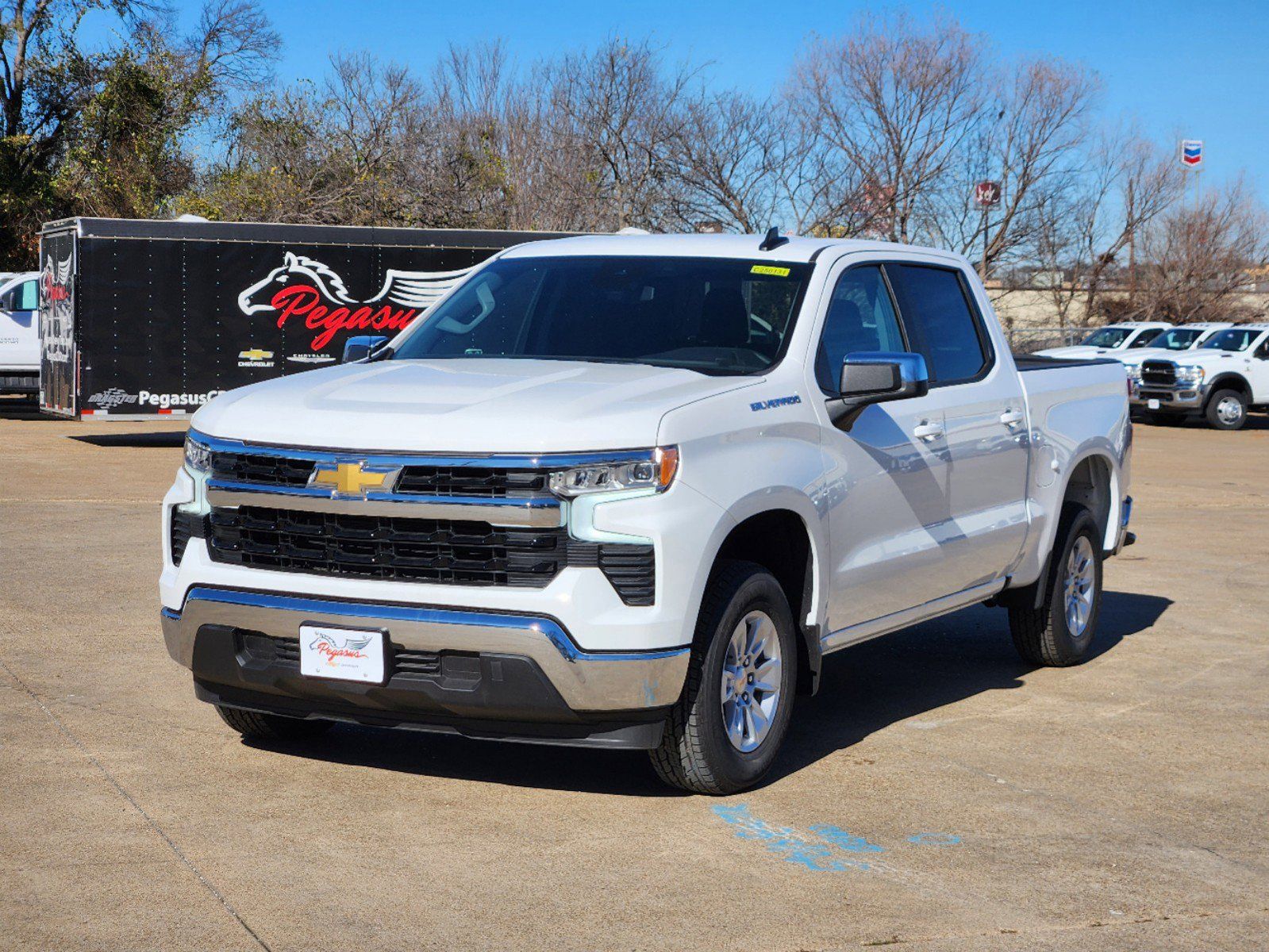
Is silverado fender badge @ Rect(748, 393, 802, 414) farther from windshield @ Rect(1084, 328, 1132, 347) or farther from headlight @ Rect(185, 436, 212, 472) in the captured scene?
windshield @ Rect(1084, 328, 1132, 347)

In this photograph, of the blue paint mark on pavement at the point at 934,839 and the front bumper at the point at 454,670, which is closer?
the front bumper at the point at 454,670

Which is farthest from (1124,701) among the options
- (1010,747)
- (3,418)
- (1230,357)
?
(1230,357)

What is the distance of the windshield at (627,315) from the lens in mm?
6152

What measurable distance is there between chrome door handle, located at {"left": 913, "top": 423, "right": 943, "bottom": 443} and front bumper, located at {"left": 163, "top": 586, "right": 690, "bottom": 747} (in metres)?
1.91

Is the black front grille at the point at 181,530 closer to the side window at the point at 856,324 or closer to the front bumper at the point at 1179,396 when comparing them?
the side window at the point at 856,324

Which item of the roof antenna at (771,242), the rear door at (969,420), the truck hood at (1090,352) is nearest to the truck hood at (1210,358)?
the truck hood at (1090,352)

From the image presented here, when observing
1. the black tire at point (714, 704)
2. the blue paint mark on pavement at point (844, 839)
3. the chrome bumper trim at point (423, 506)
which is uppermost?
the chrome bumper trim at point (423, 506)

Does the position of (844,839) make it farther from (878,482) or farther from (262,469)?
(262,469)

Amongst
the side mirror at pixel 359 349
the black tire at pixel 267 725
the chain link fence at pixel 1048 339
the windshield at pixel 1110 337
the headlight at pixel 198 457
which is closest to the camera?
the headlight at pixel 198 457

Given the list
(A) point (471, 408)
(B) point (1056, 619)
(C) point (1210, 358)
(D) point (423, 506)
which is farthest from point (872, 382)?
(C) point (1210, 358)

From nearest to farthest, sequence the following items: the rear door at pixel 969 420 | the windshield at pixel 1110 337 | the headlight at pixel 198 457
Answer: the headlight at pixel 198 457 < the rear door at pixel 969 420 < the windshield at pixel 1110 337

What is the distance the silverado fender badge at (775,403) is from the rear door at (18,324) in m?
21.5

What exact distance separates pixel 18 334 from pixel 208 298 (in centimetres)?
611

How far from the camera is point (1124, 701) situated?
7.48m
